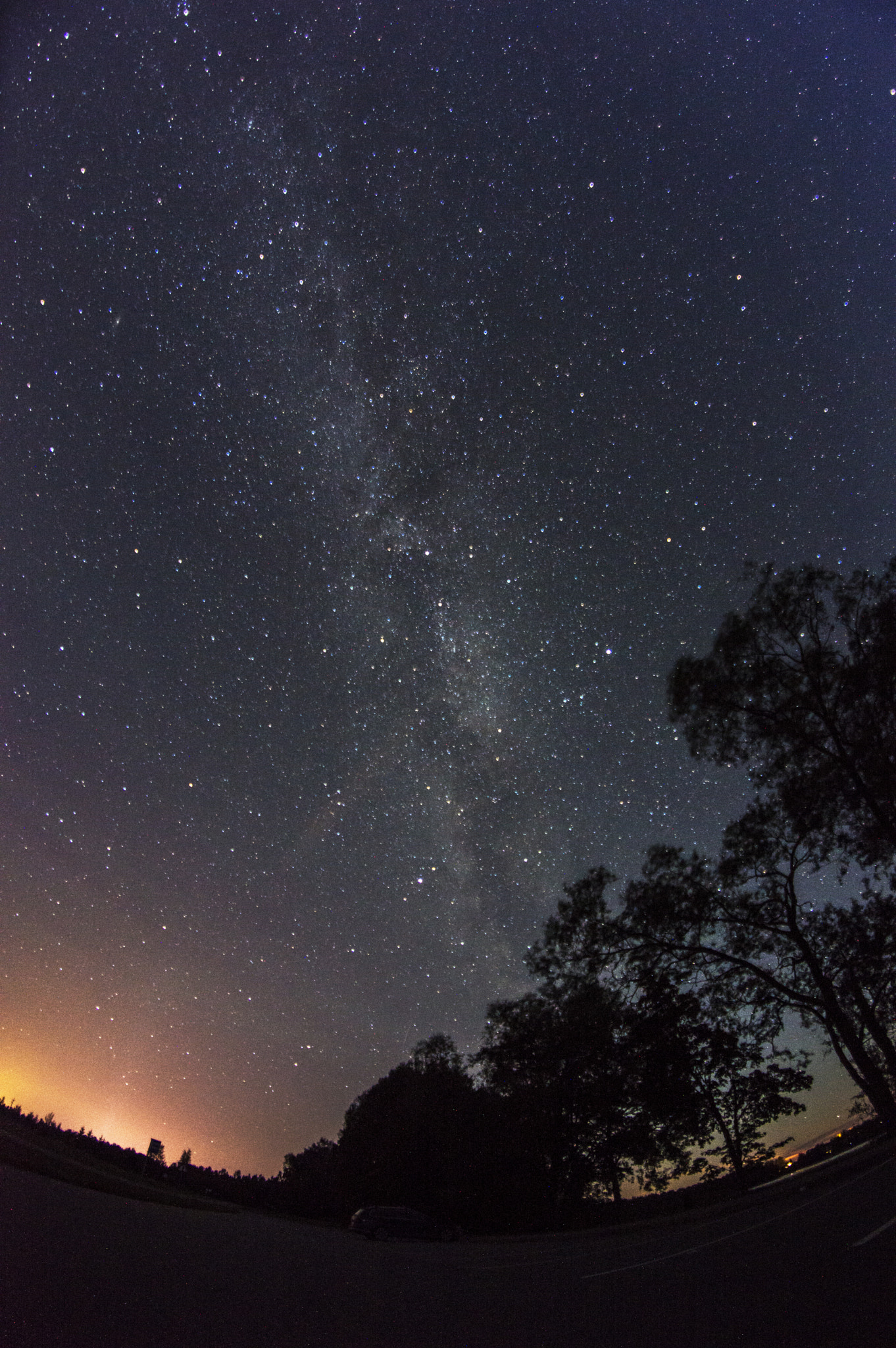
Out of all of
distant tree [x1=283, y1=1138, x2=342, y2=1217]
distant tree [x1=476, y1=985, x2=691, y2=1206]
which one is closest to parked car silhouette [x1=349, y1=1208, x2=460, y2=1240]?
distant tree [x1=476, y1=985, x2=691, y2=1206]

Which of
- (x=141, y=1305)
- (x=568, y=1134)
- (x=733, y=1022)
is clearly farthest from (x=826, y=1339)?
(x=568, y=1134)

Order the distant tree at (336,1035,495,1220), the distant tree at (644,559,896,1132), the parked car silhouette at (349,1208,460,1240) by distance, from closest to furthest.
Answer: the distant tree at (644,559,896,1132)
the parked car silhouette at (349,1208,460,1240)
the distant tree at (336,1035,495,1220)

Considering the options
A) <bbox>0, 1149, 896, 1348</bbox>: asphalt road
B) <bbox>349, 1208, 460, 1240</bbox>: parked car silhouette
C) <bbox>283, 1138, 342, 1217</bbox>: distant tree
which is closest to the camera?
<bbox>0, 1149, 896, 1348</bbox>: asphalt road

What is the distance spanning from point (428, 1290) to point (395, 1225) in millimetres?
24333

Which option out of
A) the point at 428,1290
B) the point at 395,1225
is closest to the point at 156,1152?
the point at 395,1225

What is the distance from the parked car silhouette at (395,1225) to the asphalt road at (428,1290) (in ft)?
58.6

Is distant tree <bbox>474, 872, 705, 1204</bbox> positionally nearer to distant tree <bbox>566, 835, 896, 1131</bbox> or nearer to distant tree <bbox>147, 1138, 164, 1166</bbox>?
distant tree <bbox>566, 835, 896, 1131</bbox>

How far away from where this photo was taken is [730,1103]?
3039 cm

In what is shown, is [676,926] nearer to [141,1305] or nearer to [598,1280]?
[598,1280]

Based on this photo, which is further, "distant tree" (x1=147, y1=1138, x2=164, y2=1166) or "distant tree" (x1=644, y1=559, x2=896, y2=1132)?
"distant tree" (x1=147, y1=1138, x2=164, y2=1166)

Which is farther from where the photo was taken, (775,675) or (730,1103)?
(730,1103)

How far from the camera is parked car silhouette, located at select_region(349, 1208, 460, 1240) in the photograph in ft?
84.3

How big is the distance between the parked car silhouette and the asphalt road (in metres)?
17.9

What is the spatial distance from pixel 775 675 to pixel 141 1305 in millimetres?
18046
